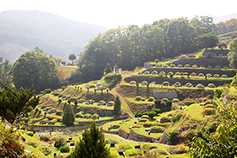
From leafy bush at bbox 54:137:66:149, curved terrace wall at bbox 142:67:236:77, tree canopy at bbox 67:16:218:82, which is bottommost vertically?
leafy bush at bbox 54:137:66:149

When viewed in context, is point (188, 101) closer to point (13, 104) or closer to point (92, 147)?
point (13, 104)

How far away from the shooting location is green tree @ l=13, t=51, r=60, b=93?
84.9 m

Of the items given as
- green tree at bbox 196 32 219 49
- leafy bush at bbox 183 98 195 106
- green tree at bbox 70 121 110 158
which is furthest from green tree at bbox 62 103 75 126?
green tree at bbox 196 32 219 49

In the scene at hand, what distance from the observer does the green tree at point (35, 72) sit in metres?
84.9

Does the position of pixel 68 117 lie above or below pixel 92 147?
below

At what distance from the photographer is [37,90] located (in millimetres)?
88375

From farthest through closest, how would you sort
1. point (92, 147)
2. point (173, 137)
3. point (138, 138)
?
1. point (138, 138)
2. point (173, 137)
3. point (92, 147)

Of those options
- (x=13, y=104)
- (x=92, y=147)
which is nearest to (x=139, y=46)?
(x=13, y=104)

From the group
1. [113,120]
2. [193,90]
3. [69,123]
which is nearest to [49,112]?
[69,123]

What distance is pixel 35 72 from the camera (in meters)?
88.6

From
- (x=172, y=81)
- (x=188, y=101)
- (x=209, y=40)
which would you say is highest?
(x=209, y=40)

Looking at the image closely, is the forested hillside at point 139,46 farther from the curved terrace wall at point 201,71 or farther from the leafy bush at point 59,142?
the leafy bush at point 59,142

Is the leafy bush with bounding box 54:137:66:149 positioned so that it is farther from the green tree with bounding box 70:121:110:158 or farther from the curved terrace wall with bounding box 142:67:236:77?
the curved terrace wall with bounding box 142:67:236:77

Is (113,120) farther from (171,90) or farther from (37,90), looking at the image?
(37,90)
